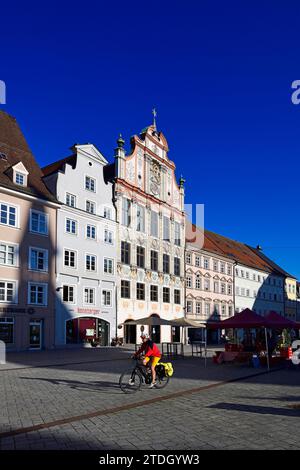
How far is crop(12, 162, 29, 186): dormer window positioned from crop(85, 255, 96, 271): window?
8.19 m

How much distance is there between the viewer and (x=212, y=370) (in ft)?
68.7

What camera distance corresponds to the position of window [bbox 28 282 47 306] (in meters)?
34.0

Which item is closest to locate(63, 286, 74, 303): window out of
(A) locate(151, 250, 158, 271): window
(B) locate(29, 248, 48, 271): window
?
(B) locate(29, 248, 48, 271): window

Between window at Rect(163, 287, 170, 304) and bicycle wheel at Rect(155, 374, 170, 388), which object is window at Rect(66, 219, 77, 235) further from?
A: bicycle wheel at Rect(155, 374, 170, 388)

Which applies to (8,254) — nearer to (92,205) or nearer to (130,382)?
(92,205)

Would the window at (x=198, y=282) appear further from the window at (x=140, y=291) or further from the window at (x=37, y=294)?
the window at (x=37, y=294)

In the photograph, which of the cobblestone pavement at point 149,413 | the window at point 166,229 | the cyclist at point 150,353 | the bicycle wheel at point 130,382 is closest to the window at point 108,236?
the window at point 166,229

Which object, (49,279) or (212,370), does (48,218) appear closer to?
(49,279)

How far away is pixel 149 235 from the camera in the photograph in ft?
155

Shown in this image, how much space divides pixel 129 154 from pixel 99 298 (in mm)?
14574

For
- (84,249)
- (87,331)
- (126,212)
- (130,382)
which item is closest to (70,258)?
(84,249)

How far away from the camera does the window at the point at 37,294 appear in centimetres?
3399

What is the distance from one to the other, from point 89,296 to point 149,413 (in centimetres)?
2957
